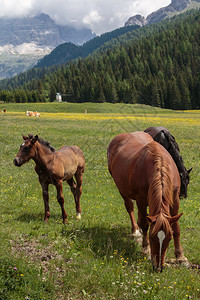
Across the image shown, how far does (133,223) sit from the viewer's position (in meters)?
8.50

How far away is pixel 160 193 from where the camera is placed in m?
5.48

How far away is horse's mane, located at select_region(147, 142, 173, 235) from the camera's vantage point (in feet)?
16.8

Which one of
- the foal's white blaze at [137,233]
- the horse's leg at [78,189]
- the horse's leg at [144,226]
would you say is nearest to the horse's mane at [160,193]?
the horse's leg at [144,226]

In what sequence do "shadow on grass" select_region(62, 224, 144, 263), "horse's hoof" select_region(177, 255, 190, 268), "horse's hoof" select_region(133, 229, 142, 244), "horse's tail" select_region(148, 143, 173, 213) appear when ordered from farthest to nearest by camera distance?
"horse's hoof" select_region(133, 229, 142, 244)
"shadow on grass" select_region(62, 224, 144, 263)
"horse's hoof" select_region(177, 255, 190, 268)
"horse's tail" select_region(148, 143, 173, 213)

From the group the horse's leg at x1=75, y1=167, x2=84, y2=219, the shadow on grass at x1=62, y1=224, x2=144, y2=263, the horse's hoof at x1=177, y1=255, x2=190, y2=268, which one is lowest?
the horse's hoof at x1=177, y1=255, x2=190, y2=268

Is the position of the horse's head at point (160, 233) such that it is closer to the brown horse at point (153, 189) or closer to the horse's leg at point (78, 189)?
the brown horse at point (153, 189)

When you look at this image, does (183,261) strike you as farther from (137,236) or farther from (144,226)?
(137,236)

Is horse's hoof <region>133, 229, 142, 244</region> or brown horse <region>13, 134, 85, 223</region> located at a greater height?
brown horse <region>13, 134, 85, 223</region>

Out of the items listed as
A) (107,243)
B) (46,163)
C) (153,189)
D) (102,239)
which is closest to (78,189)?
(46,163)

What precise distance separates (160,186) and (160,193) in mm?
165

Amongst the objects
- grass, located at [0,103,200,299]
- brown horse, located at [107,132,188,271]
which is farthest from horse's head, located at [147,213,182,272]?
grass, located at [0,103,200,299]

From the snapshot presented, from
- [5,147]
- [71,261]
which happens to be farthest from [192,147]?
[71,261]

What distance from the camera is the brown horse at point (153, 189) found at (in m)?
5.16

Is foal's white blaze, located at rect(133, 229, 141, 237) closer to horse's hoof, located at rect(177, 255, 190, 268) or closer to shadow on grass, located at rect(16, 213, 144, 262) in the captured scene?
shadow on grass, located at rect(16, 213, 144, 262)
